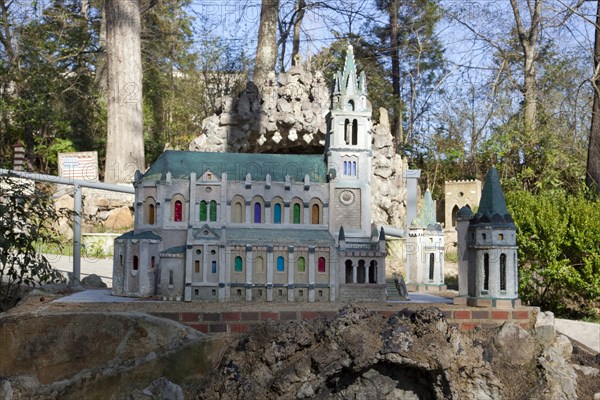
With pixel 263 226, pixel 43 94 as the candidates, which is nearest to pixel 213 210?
pixel 263 226

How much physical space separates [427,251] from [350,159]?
2571mm

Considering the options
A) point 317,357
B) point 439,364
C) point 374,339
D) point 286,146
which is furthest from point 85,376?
point 286,146

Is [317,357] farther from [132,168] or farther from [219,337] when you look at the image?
[132,168]

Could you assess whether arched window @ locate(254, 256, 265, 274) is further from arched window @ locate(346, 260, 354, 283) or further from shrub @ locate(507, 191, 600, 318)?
shrub @ locate(507, 191, 600, 318)

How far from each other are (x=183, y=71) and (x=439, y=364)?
84.3 feet

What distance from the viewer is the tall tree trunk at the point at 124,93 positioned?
17250mm

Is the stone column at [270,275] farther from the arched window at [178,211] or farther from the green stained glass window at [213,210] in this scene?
the arched window at [178,211]

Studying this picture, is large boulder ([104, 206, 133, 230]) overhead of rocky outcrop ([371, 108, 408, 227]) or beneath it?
beneath

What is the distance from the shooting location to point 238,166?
1096 cm

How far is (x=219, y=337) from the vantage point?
870cm

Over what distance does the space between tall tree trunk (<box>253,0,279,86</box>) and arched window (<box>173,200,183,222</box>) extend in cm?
1050

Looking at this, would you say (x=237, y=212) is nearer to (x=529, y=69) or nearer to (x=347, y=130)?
(x=347, y=130)

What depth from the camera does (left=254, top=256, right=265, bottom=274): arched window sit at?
10.1 m

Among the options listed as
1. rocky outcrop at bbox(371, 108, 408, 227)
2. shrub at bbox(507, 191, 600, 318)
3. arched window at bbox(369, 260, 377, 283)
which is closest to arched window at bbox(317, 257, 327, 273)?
arched window at bbox(369, 260, 377, 283)
